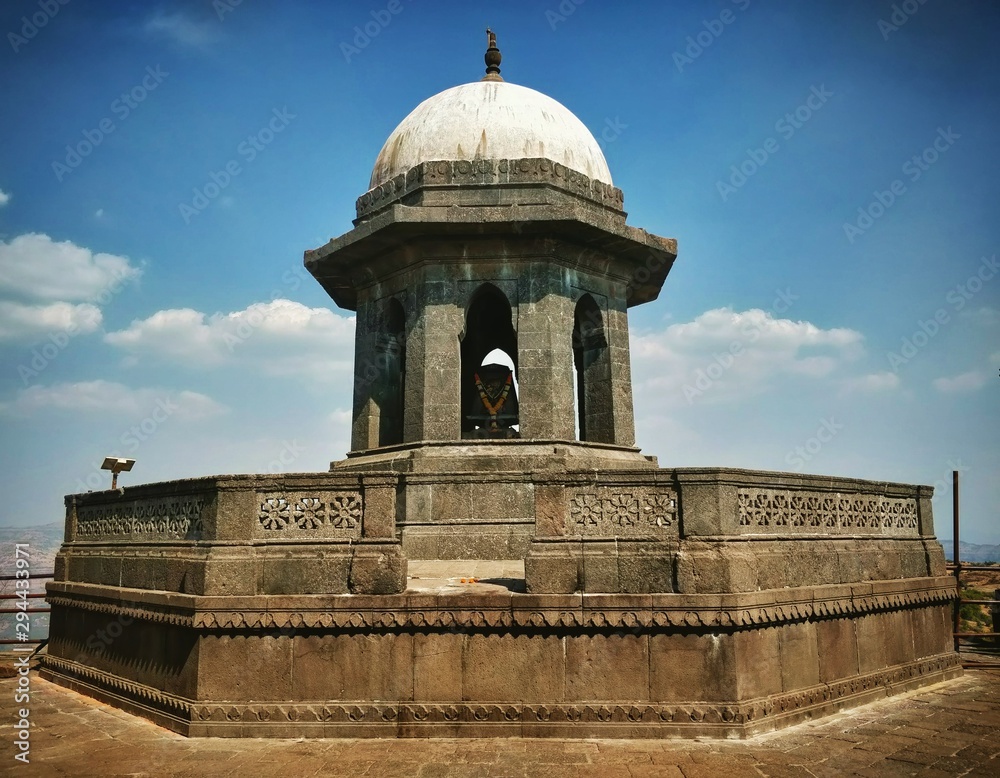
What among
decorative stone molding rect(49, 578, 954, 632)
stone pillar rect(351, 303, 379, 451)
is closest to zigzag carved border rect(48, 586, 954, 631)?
decorative stone molding rect(49, 578, 954, 632)

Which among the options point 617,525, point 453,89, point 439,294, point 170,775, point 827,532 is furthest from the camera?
point 453,89

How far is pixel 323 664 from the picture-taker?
705 centimetres

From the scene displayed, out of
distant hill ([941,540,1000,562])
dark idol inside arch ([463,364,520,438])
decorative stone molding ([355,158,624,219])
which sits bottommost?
distant hill ([941,540,1000,562])

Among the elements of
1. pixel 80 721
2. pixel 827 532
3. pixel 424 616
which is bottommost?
pixel 80 721

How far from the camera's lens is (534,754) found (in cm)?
631

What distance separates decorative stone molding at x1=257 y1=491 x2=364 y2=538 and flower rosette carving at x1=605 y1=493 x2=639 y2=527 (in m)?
2.48

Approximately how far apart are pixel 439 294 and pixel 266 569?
604 centimetres

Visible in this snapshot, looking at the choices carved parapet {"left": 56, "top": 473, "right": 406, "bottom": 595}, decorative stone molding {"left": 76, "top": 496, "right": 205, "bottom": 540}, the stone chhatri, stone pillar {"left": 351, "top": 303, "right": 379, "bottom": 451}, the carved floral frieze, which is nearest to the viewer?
the stone chhatri

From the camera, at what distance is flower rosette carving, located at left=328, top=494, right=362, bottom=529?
748 cm

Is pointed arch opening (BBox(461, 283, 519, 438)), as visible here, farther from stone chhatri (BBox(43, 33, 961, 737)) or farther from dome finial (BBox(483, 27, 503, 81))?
dome finial (BBox(483, 27, 503, 81))

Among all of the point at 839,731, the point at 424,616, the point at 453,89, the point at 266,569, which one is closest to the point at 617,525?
the point at 424,616

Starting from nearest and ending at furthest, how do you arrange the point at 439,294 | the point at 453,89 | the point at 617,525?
the point at 617,525
the point at 439,294
the point at 453,89

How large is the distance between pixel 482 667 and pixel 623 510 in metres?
2.01

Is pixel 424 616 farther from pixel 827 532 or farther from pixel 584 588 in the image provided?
pixel 827 532
